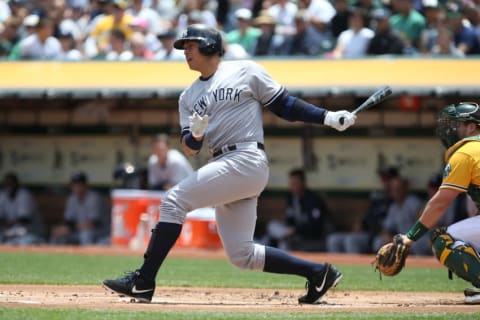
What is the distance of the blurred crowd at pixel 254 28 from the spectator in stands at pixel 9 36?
0.02 m

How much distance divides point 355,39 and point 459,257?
6988mm

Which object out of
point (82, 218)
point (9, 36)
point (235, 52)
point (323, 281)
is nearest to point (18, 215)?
point (82, 218)

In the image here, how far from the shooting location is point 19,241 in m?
14.1

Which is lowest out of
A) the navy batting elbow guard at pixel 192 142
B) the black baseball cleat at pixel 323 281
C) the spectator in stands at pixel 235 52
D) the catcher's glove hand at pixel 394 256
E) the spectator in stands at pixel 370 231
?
the spectator in stands at pixel 370 231

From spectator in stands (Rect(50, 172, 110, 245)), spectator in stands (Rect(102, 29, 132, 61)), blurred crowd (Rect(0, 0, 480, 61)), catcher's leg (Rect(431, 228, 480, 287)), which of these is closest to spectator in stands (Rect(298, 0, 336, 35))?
blurred crowd (Rect(0, 0, 480, 61))

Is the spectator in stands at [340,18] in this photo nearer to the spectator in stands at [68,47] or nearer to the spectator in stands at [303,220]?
the spectator in stands at [303,220]

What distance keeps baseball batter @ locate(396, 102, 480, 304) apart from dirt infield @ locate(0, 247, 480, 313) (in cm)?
28

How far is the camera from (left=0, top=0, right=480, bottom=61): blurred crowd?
1271 cm

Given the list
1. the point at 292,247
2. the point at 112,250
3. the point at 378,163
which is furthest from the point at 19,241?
the point at 378,163

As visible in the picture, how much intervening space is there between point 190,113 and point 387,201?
267 inches

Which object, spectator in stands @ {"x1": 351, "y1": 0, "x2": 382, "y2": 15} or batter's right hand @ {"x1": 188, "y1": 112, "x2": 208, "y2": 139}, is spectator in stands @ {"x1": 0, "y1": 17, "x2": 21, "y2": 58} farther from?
batter's right hand @ {"x1": 188, "y1": 112, "x2": 208, "y2": 139}

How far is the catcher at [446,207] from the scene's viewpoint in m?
6.15

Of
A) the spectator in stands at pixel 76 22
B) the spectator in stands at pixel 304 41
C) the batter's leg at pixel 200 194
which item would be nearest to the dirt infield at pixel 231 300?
the batter's leg at pixel 200 194

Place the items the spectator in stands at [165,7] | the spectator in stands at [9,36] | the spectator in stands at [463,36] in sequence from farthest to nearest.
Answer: the spectator in stands at [165,7] < the spectator in stands at [9,36] < the spectator in stands at [463,36]
